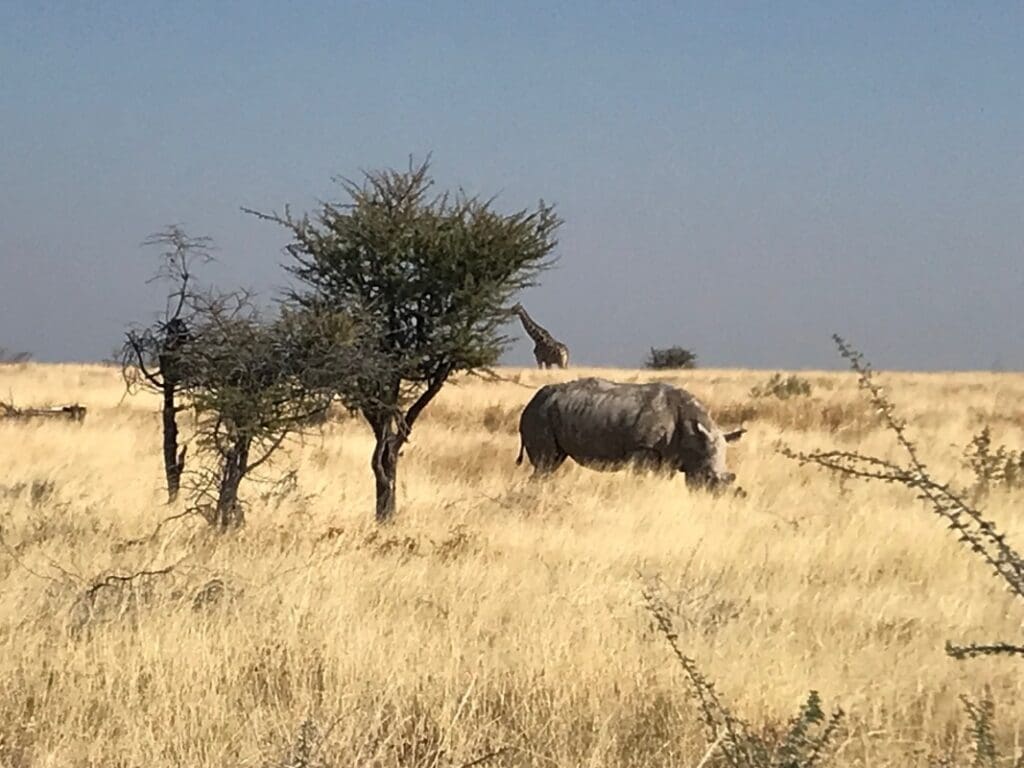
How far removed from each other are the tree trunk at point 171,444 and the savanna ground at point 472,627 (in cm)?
41

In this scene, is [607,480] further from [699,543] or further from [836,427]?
[836,427]

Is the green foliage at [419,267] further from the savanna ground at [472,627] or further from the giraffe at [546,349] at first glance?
the giraffe at [546,349]

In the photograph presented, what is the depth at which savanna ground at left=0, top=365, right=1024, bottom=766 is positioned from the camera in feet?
16.9

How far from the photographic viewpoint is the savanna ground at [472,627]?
16.9ft

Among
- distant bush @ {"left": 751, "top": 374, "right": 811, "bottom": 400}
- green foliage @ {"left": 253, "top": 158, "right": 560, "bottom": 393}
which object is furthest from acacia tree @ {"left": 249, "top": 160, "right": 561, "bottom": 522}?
distant bush @ {"left": 751, "top": 374, "right": 811, "bottom": 400}

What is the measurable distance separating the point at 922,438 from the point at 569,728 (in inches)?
759

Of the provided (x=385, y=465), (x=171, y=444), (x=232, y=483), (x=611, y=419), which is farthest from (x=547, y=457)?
(x=232, y=483)

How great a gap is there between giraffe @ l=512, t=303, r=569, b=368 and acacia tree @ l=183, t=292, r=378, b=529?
125 ft

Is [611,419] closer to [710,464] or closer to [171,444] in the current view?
[710,464]

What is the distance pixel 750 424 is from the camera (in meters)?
26.7

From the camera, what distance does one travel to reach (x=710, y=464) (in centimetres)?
1656

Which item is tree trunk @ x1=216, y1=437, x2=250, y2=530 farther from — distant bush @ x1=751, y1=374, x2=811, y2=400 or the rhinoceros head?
distant bush @ x1=751, y1=374, x2=811, y2=400

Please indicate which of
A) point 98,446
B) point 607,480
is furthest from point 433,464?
point 98,446

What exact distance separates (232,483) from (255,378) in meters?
0.96
